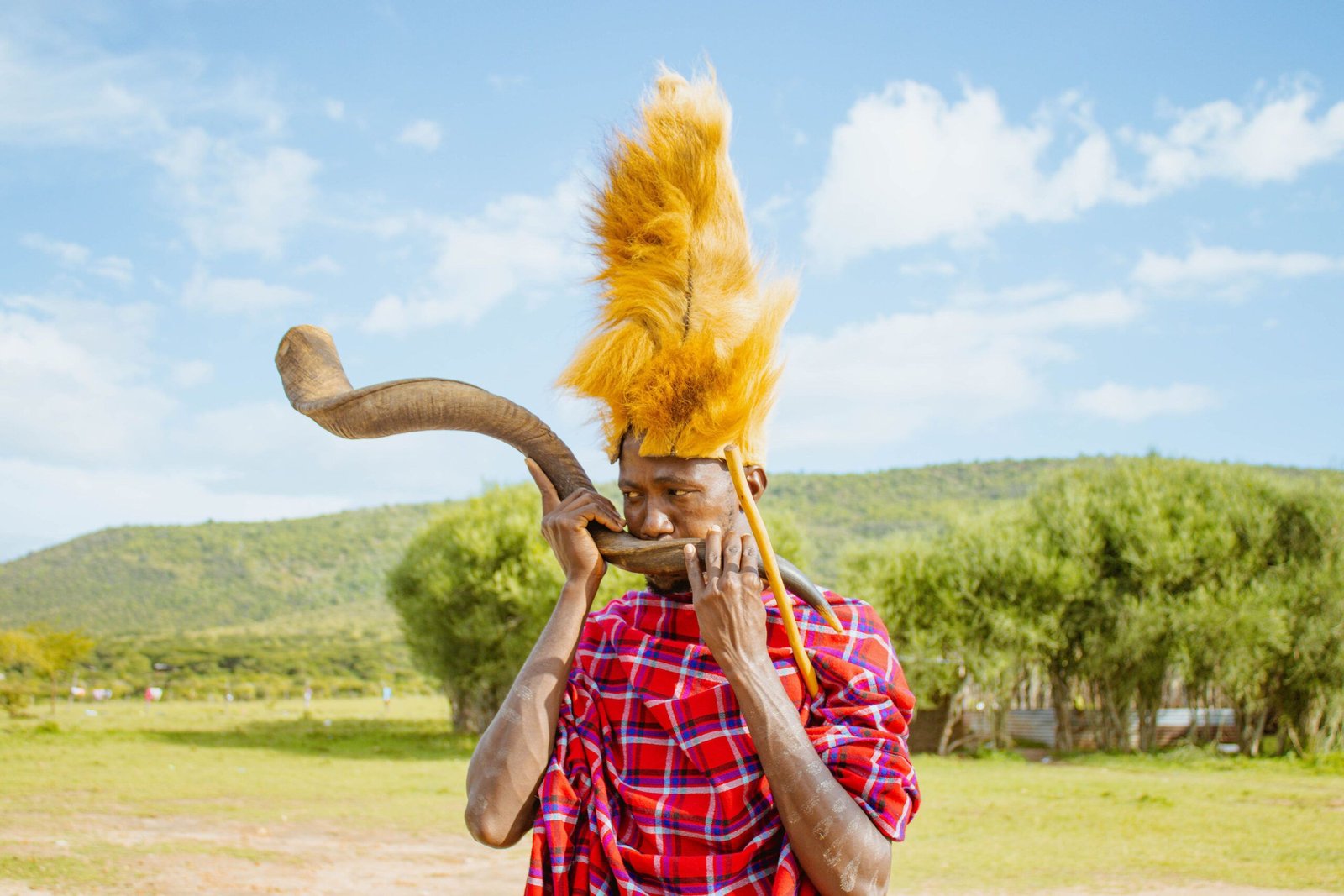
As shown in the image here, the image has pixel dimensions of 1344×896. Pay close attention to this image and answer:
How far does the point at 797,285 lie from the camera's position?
2.87 m

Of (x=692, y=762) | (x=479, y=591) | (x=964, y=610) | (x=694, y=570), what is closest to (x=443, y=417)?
(x=694, y=570)

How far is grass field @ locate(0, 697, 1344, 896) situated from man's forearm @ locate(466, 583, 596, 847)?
286 inches

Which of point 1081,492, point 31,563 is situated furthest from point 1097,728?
point 31,563

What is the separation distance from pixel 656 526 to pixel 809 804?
2.26 ft

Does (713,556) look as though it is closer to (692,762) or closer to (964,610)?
(692,762)

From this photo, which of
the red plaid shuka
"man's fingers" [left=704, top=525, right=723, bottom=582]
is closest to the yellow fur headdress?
"man's fingers" [left=704, top=525, right=723, bottom=582]

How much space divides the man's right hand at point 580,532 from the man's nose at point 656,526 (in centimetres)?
8

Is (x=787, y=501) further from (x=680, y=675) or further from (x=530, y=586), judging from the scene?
(x=680, y=675)

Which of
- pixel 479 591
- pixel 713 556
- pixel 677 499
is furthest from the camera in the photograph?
pixel 479 591

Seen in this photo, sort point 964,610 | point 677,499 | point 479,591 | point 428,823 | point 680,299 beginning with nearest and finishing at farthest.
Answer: point 677,499 → point 680,299 → point 428,823 → point 479,591 → point 964,610

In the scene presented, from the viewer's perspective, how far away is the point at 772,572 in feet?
7.96

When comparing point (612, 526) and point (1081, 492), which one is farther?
point (1081, 492)

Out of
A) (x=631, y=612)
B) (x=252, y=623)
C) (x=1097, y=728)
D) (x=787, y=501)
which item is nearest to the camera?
(x=631, y=612)

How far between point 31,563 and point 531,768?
115m
